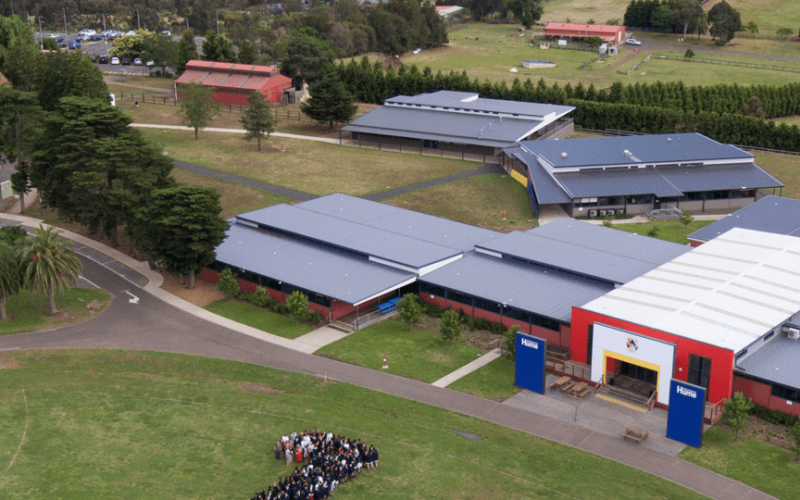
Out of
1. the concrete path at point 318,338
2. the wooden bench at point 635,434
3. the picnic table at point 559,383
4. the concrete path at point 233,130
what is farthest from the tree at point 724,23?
the wooden bench at point 635,434

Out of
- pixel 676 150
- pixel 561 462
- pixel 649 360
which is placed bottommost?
pixel 561 462

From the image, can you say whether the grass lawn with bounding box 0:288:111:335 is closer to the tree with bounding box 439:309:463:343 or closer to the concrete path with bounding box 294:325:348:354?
the concrete path with bounding box 294:325:348:354

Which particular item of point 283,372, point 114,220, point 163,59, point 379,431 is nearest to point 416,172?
point 114,220

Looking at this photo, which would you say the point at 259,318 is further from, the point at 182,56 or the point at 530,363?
the point at 182,56

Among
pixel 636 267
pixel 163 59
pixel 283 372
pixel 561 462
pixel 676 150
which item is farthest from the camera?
pixel 163 59

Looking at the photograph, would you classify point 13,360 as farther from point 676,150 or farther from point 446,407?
point 676,150

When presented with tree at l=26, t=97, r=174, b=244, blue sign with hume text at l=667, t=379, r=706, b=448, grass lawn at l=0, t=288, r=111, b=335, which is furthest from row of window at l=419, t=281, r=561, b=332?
tree at l=26, t=97, r=174, b=244

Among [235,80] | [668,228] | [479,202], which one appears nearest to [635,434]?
[668,228]
